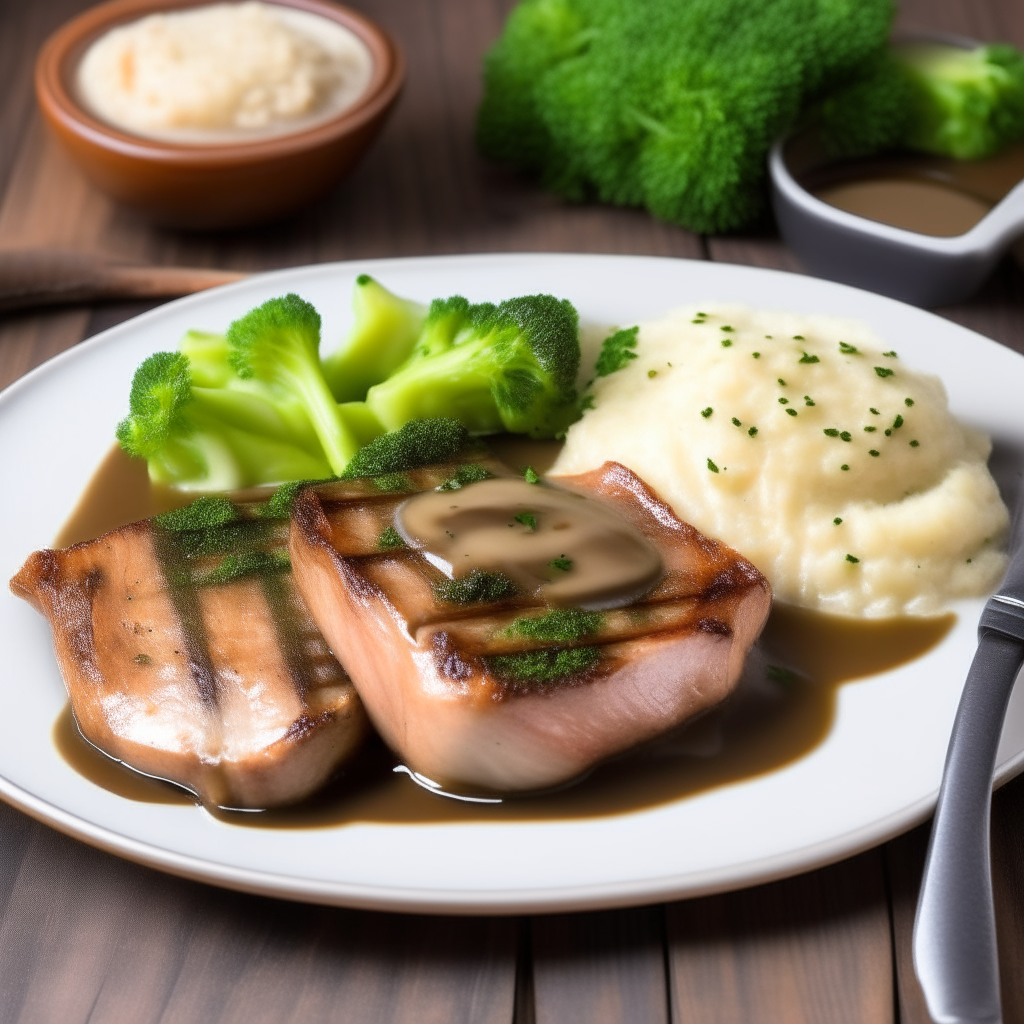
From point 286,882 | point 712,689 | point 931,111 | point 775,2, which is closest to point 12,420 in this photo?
point 286,882

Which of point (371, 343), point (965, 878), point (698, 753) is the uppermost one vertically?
point (965, 878)

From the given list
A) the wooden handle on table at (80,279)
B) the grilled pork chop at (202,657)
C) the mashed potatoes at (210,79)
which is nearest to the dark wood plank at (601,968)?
the grilled pork chop at (202,657)

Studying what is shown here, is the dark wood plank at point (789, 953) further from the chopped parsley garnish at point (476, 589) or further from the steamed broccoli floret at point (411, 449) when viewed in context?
the steamed broccoli floret at point (411, 449)

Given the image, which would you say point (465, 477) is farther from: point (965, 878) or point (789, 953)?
point (965, 878)

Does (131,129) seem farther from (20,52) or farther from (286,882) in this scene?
(286,882)

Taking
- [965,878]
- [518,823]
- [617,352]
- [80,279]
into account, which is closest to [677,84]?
[617,352]

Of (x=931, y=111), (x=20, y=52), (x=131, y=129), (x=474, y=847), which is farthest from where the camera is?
(x=20, y=52)
